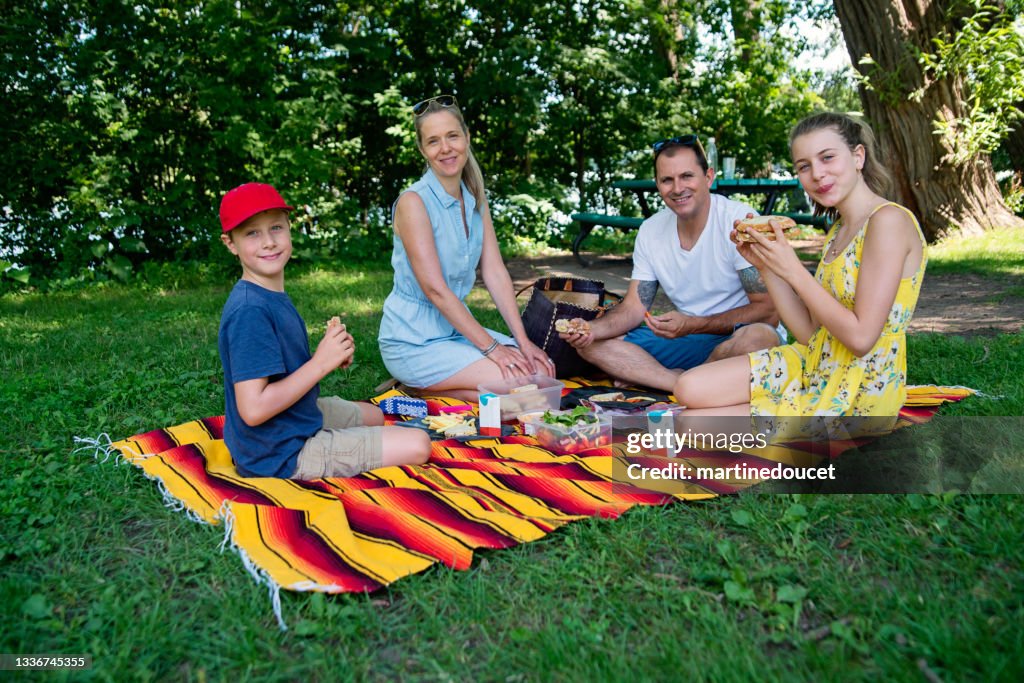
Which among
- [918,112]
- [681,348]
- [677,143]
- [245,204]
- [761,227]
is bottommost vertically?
[681,348]

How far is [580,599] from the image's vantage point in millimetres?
1929

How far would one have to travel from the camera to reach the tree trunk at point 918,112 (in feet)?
24.5

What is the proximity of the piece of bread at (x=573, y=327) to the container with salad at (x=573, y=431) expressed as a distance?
766 mm

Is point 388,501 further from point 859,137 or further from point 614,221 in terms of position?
point 614,221

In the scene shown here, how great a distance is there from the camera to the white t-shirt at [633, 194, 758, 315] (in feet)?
12.4

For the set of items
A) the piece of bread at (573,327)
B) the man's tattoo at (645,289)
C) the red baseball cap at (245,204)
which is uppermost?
the red baseball cap at (245,204)

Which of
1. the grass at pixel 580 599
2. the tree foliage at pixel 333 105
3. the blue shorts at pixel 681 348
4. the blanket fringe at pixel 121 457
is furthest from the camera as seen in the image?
Answer: the tree foliage at pixel 333 105

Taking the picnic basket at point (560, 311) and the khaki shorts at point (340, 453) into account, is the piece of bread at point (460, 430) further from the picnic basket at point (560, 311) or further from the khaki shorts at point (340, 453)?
the picnic basket at point (560, 311)

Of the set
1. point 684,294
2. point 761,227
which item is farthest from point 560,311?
point 761,227

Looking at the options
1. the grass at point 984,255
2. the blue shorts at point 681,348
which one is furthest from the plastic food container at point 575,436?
the grass at point 984,255

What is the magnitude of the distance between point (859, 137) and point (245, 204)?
7.11ft

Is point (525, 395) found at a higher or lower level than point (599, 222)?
lower

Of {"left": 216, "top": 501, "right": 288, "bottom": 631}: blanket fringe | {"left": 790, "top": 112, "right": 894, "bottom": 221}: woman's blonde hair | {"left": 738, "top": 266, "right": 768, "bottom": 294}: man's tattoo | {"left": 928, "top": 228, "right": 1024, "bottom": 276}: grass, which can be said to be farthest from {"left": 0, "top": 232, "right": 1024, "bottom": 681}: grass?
{"left": 928, "top": 228, "right": 1024, "bottom": 276}: grass

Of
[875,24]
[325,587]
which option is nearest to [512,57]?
[875,24]
